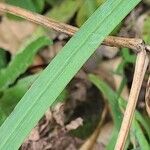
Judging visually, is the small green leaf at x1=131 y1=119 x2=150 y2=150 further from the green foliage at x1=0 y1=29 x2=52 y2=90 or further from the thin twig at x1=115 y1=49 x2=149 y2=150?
the green foliage at x1=0 y1=29 x2=52 y2=90

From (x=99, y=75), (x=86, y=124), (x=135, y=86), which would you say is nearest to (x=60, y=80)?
(x=135, y=86)

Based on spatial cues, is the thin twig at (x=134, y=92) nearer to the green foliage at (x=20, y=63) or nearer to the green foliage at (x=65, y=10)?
the green foliage at (x=20, y=63)

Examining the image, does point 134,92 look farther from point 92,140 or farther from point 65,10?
point 65,10

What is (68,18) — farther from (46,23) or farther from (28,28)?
(46,23)

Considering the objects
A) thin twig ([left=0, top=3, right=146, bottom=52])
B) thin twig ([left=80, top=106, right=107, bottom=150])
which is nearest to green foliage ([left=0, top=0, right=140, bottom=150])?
thin twig ([left=0, top=3, right=146, bottom=52])

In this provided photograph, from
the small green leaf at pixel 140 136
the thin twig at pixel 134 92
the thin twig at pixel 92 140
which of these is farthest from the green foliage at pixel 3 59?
the thin twig at pixel 134 92
